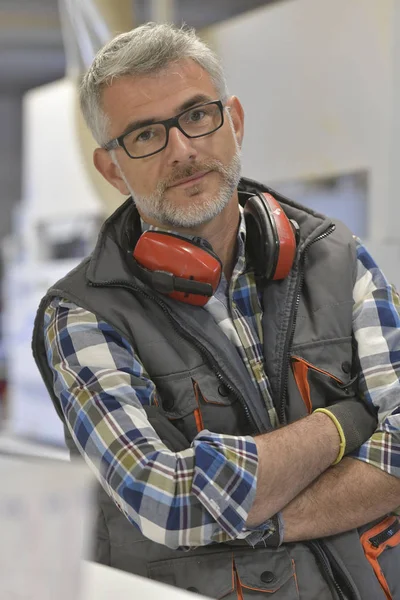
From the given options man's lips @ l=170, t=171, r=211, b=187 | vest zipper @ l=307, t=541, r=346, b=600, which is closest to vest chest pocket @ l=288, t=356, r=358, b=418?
vest zipper @ l=307, t=541, r=346, b=600

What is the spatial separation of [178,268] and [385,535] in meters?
0.59

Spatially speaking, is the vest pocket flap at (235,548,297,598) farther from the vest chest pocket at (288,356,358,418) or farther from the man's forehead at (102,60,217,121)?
the man's forehead at (102,60,217,121)

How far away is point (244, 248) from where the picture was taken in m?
1.38

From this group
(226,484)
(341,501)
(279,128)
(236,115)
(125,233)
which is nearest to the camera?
(226,484)

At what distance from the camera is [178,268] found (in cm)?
122

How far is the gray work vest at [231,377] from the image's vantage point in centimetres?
109

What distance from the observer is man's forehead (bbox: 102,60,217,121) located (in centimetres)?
128

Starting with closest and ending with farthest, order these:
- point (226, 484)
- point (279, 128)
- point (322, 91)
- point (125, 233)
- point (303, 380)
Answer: point (226, 484) → point (303, 380) → point (125, 233) → point (322, 91) → point (279, 128)

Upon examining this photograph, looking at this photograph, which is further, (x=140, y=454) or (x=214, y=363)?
(x=214, y=363)

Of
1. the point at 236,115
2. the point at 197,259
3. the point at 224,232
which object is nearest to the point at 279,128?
the point at 236,115

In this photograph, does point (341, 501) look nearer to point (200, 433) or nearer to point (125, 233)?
point (200, 433)

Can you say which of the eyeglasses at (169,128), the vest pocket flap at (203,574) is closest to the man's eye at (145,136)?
the eyeglasses at (169,128)

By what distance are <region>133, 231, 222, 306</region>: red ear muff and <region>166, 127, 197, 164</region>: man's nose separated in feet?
0.50

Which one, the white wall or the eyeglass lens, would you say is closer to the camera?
the eyeglass lens
